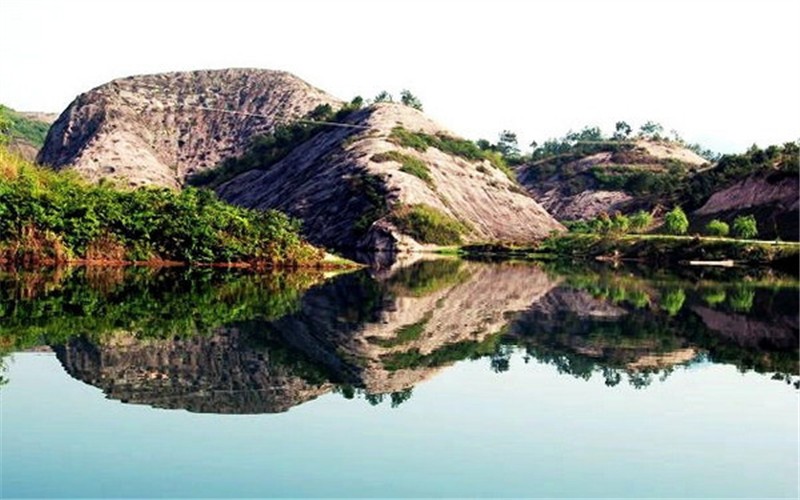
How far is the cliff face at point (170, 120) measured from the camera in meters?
145

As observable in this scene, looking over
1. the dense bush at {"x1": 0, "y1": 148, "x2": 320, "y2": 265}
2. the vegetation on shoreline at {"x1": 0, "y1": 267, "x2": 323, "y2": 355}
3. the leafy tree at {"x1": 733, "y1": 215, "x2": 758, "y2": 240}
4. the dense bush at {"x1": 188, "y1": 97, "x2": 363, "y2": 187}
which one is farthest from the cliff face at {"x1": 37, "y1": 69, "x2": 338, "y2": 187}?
the vegetation on shoreline at {"x1": 0, "y1": 267, "x2": 323, "y2": 355}

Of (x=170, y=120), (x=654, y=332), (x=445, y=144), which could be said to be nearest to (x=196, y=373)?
(x=654, y=332)

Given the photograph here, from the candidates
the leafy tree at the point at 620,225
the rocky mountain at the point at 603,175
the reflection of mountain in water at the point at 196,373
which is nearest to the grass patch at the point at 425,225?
the leafy tree at the point at 620,225

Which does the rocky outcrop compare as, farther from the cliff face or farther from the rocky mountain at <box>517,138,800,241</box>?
the cliff face

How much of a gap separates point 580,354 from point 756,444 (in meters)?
9.72

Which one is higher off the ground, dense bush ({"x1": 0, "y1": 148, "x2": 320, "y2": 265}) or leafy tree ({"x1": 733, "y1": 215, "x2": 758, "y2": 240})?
leafy tree ({"x1": 733, "y1": 215, "x2": 758, "y2": 240})

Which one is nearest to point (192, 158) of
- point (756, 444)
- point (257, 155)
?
point (257, 155)

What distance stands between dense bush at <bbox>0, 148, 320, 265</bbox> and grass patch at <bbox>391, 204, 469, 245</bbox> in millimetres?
44210

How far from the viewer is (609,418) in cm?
1833

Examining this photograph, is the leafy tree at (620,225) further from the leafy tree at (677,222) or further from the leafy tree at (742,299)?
the leafy tree at (742,299)

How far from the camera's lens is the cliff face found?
14488 cm

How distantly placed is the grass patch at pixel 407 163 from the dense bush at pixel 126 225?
56607 mm

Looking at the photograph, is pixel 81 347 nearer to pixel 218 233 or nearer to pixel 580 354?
pixel 580 354

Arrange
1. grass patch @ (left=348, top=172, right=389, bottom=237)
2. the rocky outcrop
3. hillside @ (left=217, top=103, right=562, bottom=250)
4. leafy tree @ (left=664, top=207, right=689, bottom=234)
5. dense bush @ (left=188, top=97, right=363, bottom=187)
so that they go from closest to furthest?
1. the rocky outcrop
2. leafy tree @ (left=664, top=207, right=689, bottom=234)
3. grass patch @ (left=348, top=172, right=389, bottom=237)
4. hillside @ (left=217, top=103, right=562, bottom=250)
5. dense bush @ (left=188, top=97, right=363, bottom=187)
